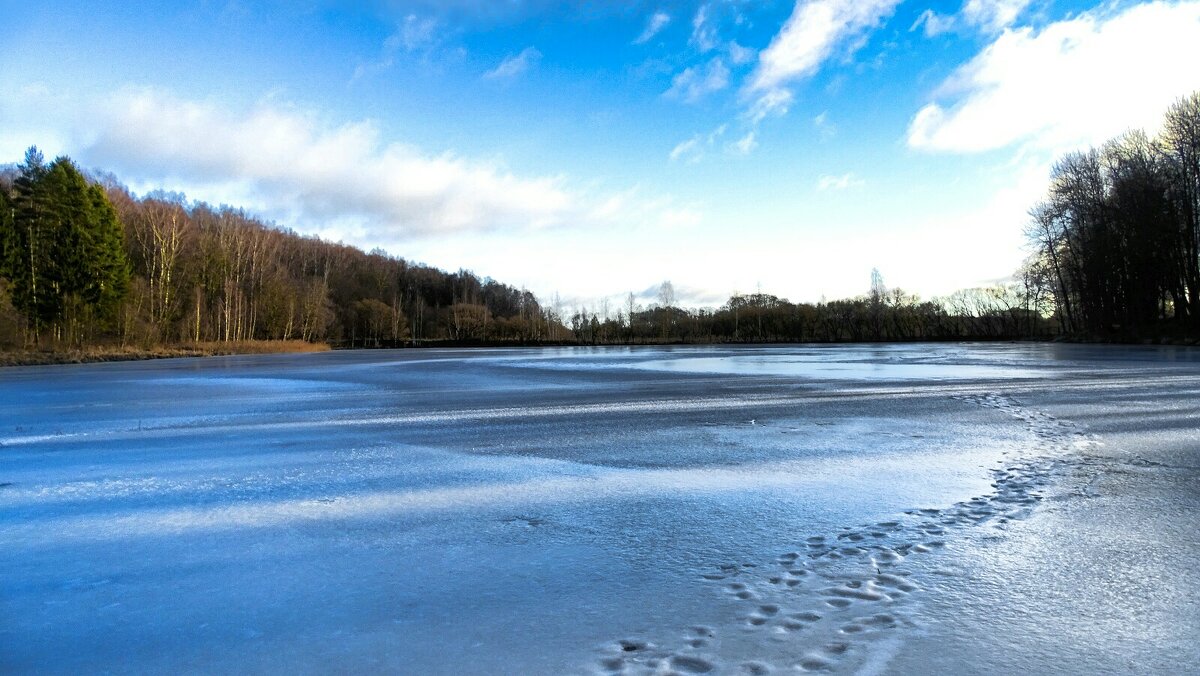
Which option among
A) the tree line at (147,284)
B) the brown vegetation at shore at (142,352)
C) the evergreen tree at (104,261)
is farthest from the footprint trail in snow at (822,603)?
the evergreen tree at (104,261)

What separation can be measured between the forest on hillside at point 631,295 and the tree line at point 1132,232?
0.10m

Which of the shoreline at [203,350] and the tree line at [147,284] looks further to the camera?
the tree line at [147,284]

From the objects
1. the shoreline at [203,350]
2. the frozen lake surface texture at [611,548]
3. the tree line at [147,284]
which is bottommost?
the frozen lake surface texture at [611,548]

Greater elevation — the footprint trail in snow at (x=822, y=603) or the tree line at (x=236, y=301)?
the tree line at (x=236, y=301)

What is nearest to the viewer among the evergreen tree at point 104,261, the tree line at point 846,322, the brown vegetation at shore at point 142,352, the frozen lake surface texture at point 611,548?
the frozen lake surface texture at point 611,548

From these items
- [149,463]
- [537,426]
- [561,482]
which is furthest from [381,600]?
[537,426]

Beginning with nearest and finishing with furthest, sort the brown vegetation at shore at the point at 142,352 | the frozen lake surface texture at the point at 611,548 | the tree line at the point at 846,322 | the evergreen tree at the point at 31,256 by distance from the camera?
the frozen lake surface texture at the point at 611,548, the brown vegetation at shore at the point at 142,352, the evergreen tree at the point at 31,256, the tree line at the point at 846,322

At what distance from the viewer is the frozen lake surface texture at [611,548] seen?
252 cm

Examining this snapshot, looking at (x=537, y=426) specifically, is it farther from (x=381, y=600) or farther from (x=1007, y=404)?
(x=1007, y=404)

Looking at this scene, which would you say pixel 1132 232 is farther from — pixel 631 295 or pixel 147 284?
pixel 147 284

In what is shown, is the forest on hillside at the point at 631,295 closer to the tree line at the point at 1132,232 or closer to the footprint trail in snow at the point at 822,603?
the tree line at the point at 1132,232

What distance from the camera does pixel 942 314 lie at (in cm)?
6575

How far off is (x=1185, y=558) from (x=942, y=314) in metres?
69.7

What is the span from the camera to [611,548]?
3801mm
